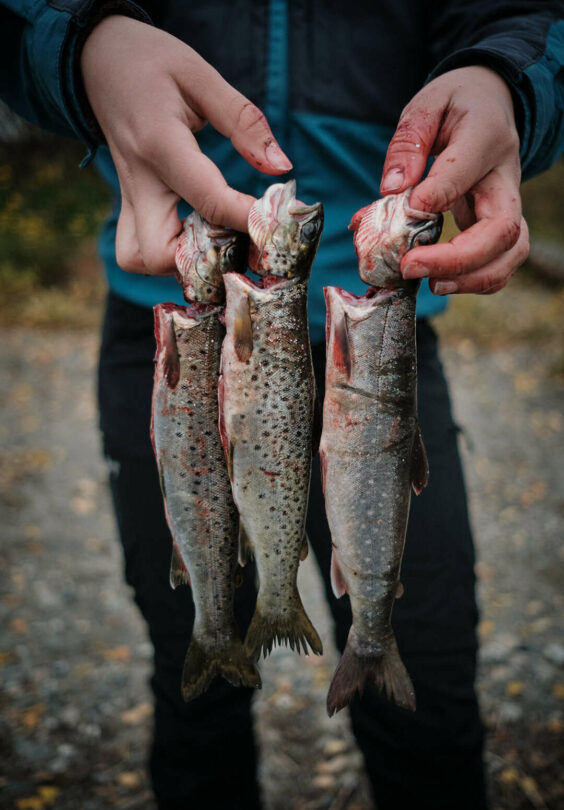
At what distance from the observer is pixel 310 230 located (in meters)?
1.51

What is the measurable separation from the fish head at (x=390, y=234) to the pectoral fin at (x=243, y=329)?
0.29 meters

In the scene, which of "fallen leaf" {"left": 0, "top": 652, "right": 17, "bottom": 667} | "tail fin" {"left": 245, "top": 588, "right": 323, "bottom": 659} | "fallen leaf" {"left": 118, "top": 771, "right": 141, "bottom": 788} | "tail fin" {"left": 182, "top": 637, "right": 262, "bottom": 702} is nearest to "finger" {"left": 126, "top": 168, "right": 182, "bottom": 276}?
"tail fin" {"left": 245, "top": 588, "right": 323, "bottom": 659}

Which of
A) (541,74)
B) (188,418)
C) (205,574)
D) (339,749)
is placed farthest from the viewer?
(339,749)

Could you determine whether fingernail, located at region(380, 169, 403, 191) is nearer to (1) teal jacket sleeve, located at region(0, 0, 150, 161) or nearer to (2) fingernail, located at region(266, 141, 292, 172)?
(2) fingernail, located at region(266, 141, 292, 172)

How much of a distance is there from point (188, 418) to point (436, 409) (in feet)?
2.50

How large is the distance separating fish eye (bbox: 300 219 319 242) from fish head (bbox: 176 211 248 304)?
181 millimetres

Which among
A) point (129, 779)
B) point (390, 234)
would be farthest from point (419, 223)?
point (129, 779)

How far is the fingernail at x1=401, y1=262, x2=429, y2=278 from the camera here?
139cm

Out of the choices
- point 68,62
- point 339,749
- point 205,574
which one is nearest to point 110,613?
point 339,749

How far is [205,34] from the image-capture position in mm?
1787

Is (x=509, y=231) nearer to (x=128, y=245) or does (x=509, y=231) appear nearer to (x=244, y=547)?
(x=128, y=245)

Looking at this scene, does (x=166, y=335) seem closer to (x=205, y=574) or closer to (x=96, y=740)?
(x=205, y=574)

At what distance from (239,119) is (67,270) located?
9486 mm

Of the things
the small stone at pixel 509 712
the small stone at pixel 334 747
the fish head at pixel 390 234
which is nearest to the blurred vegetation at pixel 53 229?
the small stone at pixel 334 747
